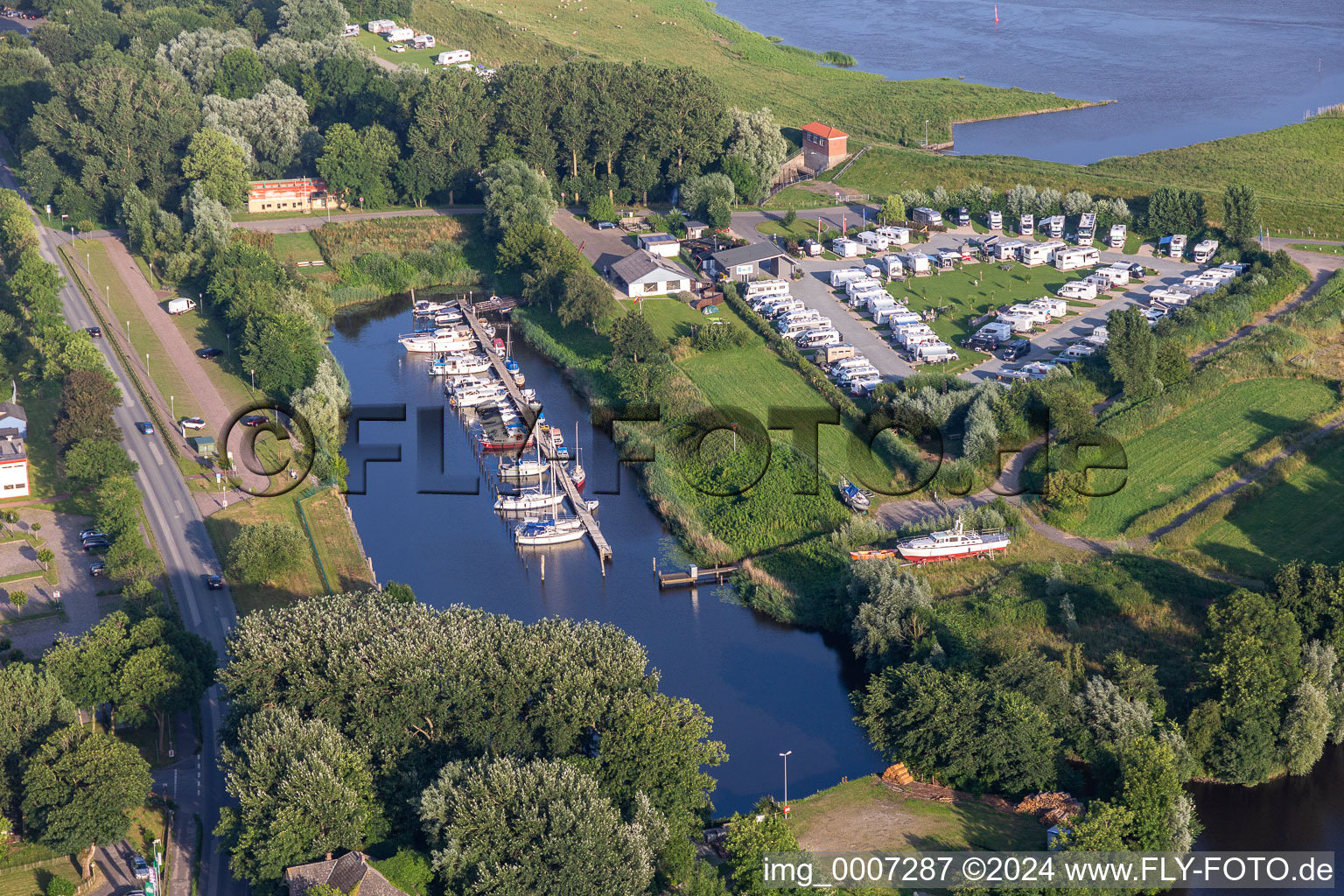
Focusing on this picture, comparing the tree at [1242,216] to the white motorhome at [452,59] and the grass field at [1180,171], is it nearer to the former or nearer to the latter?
the grass field at [1180,171]

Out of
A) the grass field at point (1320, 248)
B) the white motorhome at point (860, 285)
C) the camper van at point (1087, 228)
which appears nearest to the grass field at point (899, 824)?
the white motorhome at point (860, 285)

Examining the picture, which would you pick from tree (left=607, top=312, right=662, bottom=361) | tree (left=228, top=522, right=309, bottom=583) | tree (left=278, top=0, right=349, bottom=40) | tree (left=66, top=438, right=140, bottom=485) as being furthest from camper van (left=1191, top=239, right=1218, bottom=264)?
tree (left=278, top=0, right=349, bottom=40)

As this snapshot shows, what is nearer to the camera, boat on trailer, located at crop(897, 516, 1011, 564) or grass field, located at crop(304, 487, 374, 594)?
boat on trailer, located at crop(897, 516, 1011, 564)

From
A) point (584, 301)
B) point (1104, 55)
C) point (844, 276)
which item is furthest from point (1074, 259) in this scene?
point (1104, 55)

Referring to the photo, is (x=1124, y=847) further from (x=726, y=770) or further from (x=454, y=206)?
(x=454, y=206)

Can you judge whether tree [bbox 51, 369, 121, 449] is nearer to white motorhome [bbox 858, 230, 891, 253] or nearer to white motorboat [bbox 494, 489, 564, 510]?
white motorboat [bbox 494, 489, 564, 510]

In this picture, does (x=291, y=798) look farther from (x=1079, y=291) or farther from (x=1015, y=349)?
(x=1079, y=291)
